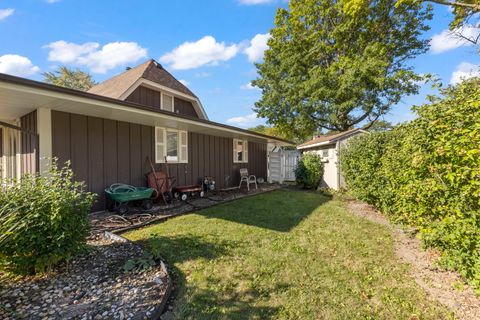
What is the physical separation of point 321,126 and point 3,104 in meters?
17.4

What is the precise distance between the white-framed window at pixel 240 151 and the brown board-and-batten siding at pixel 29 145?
7.56m

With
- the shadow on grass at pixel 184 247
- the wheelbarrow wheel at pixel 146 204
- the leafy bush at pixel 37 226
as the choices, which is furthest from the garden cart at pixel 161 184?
the leafy bush at pixel 37 226

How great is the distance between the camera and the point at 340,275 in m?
2.86

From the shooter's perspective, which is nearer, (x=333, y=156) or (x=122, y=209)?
(x=122, y=209)

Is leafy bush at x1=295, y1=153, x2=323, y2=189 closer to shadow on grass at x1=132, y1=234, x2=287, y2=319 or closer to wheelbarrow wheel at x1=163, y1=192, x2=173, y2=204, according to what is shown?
wheelbarrow wheel at x1=163, y1=192, x2=173, y2=204

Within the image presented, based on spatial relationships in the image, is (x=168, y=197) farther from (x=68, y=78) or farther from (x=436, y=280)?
(x=68, y=78)

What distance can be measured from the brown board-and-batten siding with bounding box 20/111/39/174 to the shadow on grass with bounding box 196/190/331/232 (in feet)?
12.6

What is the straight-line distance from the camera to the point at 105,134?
19.6 ft

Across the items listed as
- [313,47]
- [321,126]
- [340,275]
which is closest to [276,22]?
[313,47]

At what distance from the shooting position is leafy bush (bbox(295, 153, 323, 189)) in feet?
34.6

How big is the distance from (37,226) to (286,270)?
298 cm

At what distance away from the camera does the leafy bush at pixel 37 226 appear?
243 centimetres

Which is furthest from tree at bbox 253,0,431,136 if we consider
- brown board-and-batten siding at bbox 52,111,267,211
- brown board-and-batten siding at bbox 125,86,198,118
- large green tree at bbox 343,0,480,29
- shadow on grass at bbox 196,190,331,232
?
brown board-and-batten siding at bbox 52,111,267,211

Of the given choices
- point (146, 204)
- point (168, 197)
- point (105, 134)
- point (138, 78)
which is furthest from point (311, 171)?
point (138, 78)
